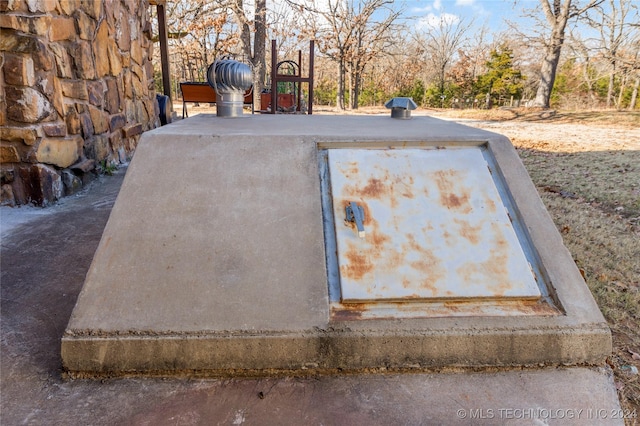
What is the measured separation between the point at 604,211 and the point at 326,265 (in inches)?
145

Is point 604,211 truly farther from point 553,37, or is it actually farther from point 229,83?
point 553,37

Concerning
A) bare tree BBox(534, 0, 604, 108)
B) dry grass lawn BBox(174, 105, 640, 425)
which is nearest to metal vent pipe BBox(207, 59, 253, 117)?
dry grass lawn BBox(174, 105, 640, 425)

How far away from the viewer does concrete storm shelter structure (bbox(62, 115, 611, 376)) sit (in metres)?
1.64

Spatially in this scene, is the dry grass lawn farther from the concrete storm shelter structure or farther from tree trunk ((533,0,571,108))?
tree trunk ((533,0,571,108))

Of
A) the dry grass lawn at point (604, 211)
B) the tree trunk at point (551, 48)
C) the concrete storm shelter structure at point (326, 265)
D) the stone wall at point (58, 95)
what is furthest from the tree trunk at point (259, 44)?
the concrete storm shelter structure at point (326, 265)

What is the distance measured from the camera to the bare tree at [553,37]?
16.9 meters

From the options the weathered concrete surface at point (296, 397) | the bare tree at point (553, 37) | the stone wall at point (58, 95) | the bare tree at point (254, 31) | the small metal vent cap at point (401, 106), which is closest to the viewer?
the weathered concrete surface at point (296, 397)

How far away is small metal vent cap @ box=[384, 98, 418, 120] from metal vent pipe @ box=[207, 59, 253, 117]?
1.21 meters

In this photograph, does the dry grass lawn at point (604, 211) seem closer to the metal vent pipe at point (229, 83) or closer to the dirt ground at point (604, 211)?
the dirt ground at point (604, 211)

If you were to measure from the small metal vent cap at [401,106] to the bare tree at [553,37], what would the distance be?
1620cm

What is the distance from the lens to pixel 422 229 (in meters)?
1.96

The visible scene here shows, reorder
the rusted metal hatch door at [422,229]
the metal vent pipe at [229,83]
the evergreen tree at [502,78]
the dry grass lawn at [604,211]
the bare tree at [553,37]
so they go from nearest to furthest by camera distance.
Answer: the rusted metal hatch door at [422,229] → the dry grass lawn at [604,211] → the metal vent pipe at [229,83] → the bare tree at [553,37] → the evergreen tree at [502,78]

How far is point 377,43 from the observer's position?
22.7 meters

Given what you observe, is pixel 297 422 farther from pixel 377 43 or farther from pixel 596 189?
pixel 377 43
